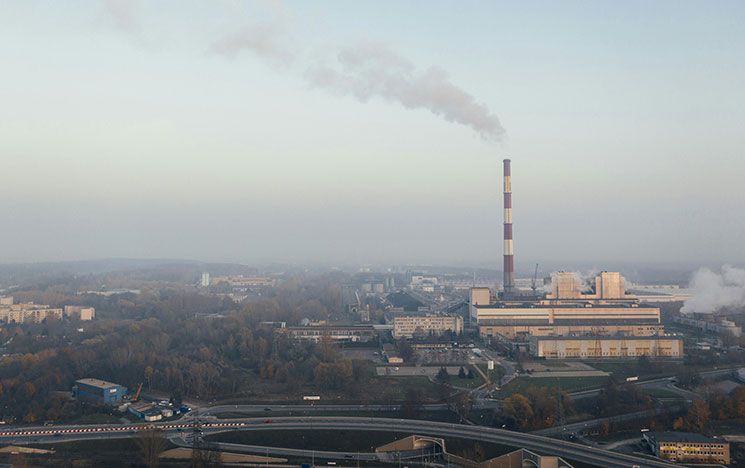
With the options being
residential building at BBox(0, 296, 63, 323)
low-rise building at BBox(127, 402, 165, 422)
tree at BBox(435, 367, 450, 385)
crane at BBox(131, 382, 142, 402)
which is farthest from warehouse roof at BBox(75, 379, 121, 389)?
residential building at BBox(0, 296, 63, 323)

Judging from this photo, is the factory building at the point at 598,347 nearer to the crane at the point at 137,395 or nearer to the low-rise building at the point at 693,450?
the low-rise building at the point at 693,450

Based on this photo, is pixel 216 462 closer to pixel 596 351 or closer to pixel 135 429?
pixel 135 429

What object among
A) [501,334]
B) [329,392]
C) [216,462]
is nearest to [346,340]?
[501,334]

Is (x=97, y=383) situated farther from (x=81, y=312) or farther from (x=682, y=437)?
(x=81, y=312)

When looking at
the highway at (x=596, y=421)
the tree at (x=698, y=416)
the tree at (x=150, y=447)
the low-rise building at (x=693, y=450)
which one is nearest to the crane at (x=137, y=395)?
the tree at (x=150, y=447)

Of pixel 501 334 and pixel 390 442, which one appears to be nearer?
pixel 390 442
